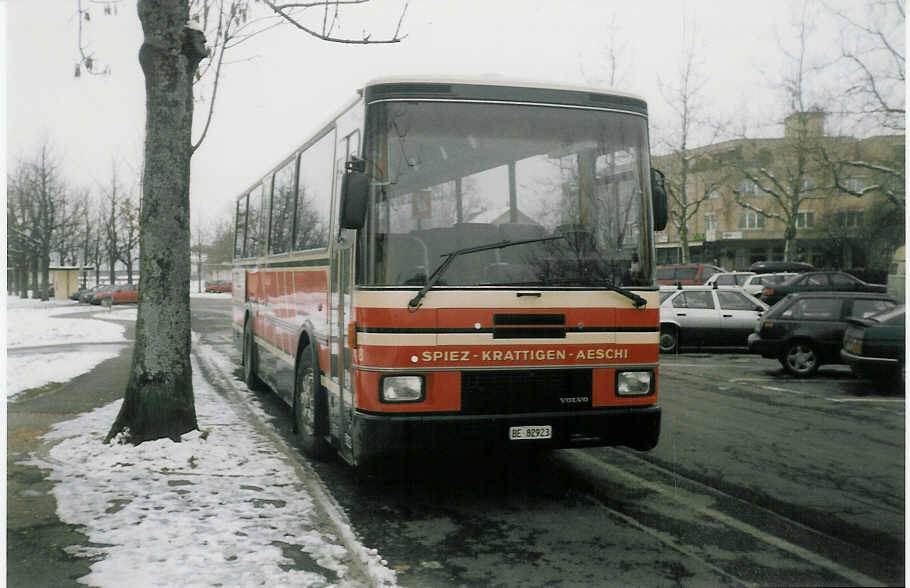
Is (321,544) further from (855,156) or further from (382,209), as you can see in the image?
(855,156)

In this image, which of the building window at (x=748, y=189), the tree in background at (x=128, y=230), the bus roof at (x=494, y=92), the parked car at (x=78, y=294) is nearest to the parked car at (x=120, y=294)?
the tree in background at (x=128, y=230)

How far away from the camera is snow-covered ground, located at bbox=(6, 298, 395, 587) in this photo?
4.51m

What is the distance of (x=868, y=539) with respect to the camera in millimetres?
5141

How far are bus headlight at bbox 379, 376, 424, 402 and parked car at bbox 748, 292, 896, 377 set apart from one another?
10.6 metres

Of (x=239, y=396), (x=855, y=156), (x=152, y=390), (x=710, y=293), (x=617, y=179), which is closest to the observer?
(x=617, y=179)

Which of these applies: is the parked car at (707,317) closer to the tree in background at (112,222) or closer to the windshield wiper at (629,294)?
the windshield wiper at (629,294)

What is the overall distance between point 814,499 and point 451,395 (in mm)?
2916

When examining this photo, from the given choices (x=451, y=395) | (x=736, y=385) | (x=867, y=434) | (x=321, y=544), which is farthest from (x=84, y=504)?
(x=736, y=385)

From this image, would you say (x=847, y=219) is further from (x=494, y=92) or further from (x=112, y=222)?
(x=112, y=222)

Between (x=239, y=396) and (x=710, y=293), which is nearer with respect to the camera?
(x=239, y=396)

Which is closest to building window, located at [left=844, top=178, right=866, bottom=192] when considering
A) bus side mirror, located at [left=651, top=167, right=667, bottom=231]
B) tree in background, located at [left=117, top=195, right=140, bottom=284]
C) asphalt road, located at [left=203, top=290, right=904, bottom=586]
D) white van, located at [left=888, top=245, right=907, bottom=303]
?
white van, located at [left=888, top=245, right=907, bottom=303]

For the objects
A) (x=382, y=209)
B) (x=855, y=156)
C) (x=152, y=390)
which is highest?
(x=855, y=156)

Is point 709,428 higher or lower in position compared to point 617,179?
lower

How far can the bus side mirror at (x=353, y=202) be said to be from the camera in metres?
5.29
